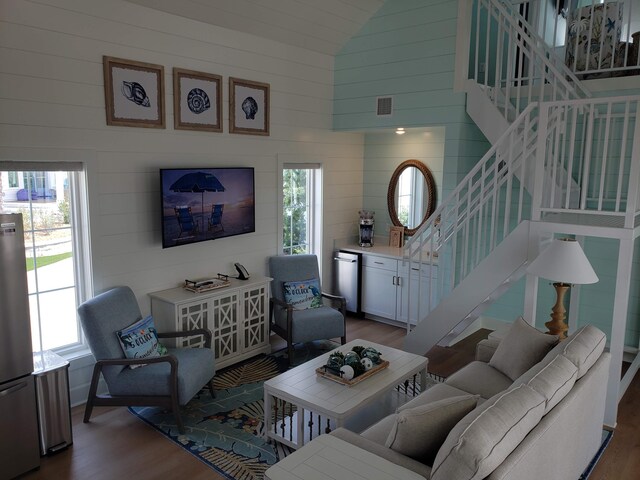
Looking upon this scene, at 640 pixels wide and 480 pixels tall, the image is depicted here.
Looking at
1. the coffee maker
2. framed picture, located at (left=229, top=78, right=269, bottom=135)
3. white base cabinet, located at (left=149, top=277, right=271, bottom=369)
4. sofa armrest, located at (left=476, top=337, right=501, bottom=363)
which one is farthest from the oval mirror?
sofa armrest, located at (left=476, top=337, right=501, bottom=363)

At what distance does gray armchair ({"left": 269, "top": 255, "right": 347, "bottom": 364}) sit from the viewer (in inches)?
192

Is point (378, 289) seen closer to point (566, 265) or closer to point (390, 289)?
point (390, 289)

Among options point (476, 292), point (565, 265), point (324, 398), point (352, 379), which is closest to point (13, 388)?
point (324, 398)

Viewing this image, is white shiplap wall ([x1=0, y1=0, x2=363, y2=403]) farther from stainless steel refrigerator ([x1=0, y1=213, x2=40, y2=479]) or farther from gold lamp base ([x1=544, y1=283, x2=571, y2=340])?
gold lamp base ([x1=544, y1=283, x2=571, y2=340])

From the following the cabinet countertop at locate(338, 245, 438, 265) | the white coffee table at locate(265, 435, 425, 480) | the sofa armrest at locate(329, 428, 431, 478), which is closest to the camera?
the white coffee table at locate(265, 435, 425, 480)

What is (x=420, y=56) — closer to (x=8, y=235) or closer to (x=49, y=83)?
(x=49, y=83)

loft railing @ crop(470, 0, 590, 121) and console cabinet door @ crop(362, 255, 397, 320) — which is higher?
loft railing @ crop(470, 0, 590, 121)

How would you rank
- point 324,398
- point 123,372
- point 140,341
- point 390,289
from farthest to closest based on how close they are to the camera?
point 390,289 → point 140,341 → point 123,372 → point 324,398

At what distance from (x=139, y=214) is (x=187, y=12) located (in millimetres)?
1760

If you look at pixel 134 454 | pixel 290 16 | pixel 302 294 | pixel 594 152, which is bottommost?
pixel 134 454

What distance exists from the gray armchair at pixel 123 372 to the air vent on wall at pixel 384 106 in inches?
131

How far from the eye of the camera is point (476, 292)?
14.4 ft

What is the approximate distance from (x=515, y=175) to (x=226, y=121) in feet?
9.05

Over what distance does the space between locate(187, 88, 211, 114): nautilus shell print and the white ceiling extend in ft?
2.03
